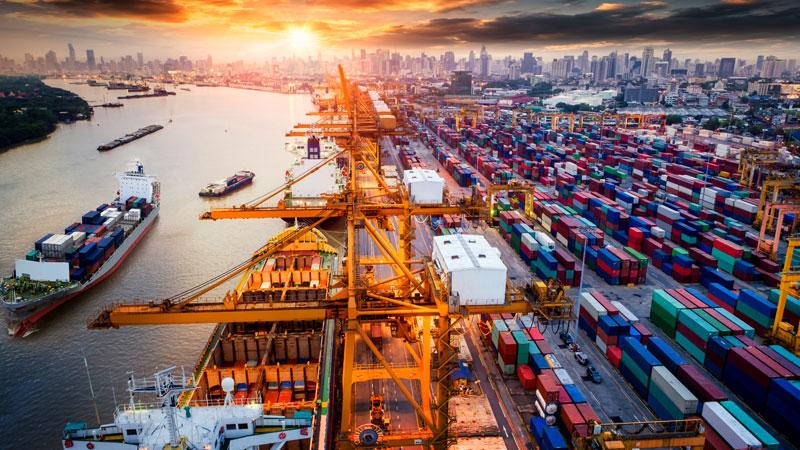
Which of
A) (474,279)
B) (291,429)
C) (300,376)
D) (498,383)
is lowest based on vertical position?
(498,383)

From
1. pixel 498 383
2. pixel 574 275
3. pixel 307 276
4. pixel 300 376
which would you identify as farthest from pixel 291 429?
pixel 574 275

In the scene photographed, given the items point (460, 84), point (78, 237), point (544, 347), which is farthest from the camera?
point (460, 84)

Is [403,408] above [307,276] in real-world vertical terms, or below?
below

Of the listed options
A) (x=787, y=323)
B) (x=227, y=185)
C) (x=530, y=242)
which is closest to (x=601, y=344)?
(x=787, y=323)

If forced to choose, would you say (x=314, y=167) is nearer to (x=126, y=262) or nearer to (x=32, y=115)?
(x=126, y=262)

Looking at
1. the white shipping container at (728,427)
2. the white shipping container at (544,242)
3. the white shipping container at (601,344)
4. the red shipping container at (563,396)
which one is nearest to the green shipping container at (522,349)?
the red shipping container at (563,396)

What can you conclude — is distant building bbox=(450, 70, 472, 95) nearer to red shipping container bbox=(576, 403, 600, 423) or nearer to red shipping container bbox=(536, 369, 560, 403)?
red shipping container bbox=(536, 369, 560, 403)

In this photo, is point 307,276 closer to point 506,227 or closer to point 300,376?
point 300,376
